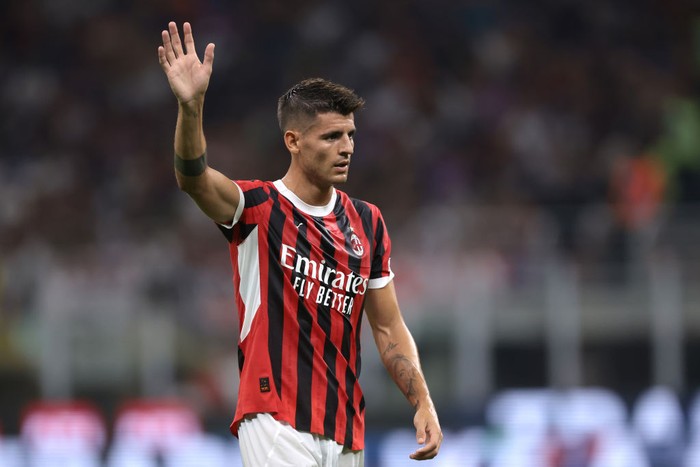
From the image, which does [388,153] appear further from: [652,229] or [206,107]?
[652,229]

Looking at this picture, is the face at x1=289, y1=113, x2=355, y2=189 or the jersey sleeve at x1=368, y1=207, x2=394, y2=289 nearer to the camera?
the face at x1=289, y1=113, x2=355, y2=189

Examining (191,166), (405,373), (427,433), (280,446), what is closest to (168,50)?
(191,166)

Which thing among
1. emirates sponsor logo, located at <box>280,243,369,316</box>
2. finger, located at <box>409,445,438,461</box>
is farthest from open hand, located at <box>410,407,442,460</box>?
emirates sponsor logo, located at <box>280,243,369,316</box>

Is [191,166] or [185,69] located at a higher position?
[185,69]

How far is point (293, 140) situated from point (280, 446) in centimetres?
106

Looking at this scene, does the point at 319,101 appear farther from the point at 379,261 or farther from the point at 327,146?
the point at 379,261

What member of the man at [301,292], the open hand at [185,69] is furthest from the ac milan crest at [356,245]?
the open hand at [185,69]

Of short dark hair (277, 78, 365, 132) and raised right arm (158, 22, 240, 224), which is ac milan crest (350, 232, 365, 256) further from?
raised right arm (158, 22, 240, 224)

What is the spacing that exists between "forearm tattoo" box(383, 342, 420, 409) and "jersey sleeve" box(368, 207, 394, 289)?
24 centimetres

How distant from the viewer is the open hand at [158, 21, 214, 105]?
4.08m

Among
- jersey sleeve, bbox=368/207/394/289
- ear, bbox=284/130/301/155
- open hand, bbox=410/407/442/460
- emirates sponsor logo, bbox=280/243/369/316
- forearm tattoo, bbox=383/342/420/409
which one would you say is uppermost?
ear, bbox=284/130/301/155

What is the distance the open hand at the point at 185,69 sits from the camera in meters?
4.08

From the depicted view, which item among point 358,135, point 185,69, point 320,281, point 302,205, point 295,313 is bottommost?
point 295,313

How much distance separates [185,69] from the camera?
13.5 feet
